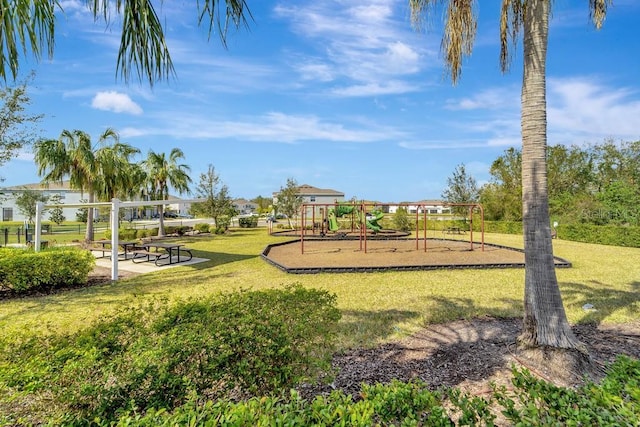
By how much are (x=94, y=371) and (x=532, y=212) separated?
4.82 metres

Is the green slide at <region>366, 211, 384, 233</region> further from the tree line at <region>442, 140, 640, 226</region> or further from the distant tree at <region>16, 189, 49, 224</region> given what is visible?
the distant tree at <region>16, 189, 49, 224</region>

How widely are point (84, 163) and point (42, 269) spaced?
11433 mm

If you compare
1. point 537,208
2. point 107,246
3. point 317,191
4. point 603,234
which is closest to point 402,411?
point 537,208

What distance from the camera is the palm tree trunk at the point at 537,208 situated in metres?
4.19

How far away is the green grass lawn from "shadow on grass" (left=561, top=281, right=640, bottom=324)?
0.06 ft

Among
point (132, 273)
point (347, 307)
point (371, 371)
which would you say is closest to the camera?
point (371, 371)

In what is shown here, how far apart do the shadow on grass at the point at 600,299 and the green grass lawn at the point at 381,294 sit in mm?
19

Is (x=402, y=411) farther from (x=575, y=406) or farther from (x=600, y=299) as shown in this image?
(x=600, y=299)

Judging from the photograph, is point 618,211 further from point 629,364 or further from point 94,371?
point 94,371

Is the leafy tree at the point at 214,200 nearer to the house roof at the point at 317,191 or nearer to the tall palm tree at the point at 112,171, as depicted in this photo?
the tall palm tree at the point at 112,171

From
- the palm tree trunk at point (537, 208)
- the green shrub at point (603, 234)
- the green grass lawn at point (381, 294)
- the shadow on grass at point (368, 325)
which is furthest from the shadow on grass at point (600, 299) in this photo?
the green shrub at point (603, 234)

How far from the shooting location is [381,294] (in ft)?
25.7

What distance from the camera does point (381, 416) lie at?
6.15 feet

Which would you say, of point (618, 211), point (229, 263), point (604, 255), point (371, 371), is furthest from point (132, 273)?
point (618, 211)
